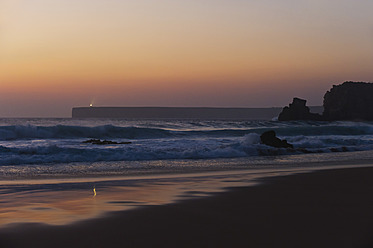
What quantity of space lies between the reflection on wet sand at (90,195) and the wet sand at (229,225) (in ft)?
1.25

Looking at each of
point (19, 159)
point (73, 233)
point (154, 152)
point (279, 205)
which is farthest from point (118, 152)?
point (73, 233)

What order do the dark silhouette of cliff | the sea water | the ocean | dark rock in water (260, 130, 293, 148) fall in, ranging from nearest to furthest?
the sea water → the ocean → dark rock in water (260, 130, 293, 148) → the dark silhouette of cliff

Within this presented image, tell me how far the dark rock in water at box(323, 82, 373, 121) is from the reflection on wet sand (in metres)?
82.1

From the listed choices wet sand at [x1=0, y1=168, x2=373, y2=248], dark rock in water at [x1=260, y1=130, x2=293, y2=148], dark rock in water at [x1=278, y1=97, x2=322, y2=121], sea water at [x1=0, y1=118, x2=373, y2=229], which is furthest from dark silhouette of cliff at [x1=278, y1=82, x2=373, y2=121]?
wet sand at [x1=0, y1=168, x2=373, y2=248]

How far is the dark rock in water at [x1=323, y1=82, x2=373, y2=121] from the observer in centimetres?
8788

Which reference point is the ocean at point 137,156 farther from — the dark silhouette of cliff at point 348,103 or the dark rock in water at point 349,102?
the dark rock in water at point 349,102

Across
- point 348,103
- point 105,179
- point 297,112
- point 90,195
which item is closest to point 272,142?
point 105,179

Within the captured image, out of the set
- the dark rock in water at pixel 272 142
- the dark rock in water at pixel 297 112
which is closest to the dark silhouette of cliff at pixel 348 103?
the dark rock in water at pixel 297 112

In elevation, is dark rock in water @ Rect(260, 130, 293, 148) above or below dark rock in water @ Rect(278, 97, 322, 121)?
below

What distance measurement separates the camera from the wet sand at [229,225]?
13.9ft

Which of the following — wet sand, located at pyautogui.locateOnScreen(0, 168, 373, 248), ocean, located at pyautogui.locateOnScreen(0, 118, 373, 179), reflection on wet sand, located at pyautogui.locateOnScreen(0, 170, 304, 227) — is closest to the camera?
wet sand, located at pyautogui.locateOnScreen(0, 168, 373, 248)

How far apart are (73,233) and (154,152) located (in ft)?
39.5

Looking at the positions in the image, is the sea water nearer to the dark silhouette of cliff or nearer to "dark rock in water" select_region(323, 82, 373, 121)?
the dark silhouette of cliff

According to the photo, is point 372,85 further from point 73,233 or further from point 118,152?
point 73,233
